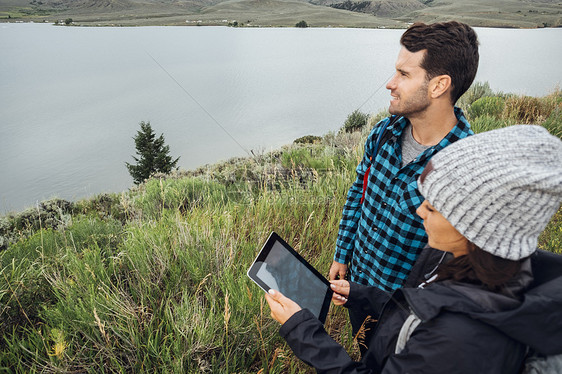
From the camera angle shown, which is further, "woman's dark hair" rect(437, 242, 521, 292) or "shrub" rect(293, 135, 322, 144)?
"shrub" rect(293, 135, 322, 144)

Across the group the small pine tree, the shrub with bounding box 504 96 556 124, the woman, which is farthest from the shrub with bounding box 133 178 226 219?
the small pine tree

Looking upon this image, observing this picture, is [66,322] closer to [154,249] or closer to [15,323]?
[15,323]

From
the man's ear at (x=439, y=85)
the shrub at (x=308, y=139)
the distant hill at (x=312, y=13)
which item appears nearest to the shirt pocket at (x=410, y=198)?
the man's ear at (x=439, y=85)

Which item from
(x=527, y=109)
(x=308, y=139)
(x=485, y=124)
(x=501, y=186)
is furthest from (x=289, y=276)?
(x=308, y=139)

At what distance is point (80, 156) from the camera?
11047 millimetres

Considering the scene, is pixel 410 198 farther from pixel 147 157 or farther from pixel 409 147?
pixel 147 157

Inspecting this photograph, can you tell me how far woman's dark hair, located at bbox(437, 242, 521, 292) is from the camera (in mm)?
804

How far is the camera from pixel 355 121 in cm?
985

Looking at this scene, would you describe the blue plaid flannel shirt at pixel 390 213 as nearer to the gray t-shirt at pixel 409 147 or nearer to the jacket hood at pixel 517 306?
the gray t-shirt at pixel 409 147

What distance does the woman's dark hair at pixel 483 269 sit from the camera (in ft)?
2.64

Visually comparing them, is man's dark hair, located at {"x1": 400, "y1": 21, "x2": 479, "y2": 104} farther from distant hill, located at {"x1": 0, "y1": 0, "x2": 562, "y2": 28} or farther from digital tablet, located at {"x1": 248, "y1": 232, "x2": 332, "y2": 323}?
distant hill, located at {"x1": 0, "y1": 0, "x2": 562, "y2": 28}

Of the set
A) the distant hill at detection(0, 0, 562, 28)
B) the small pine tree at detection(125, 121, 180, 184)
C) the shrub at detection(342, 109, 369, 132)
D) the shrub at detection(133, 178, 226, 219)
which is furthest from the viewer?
the distant hill at detection(0, 0, 562, 28)

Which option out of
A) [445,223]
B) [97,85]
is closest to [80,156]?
[97,85]

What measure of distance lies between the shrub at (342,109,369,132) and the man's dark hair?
8.14 metres
